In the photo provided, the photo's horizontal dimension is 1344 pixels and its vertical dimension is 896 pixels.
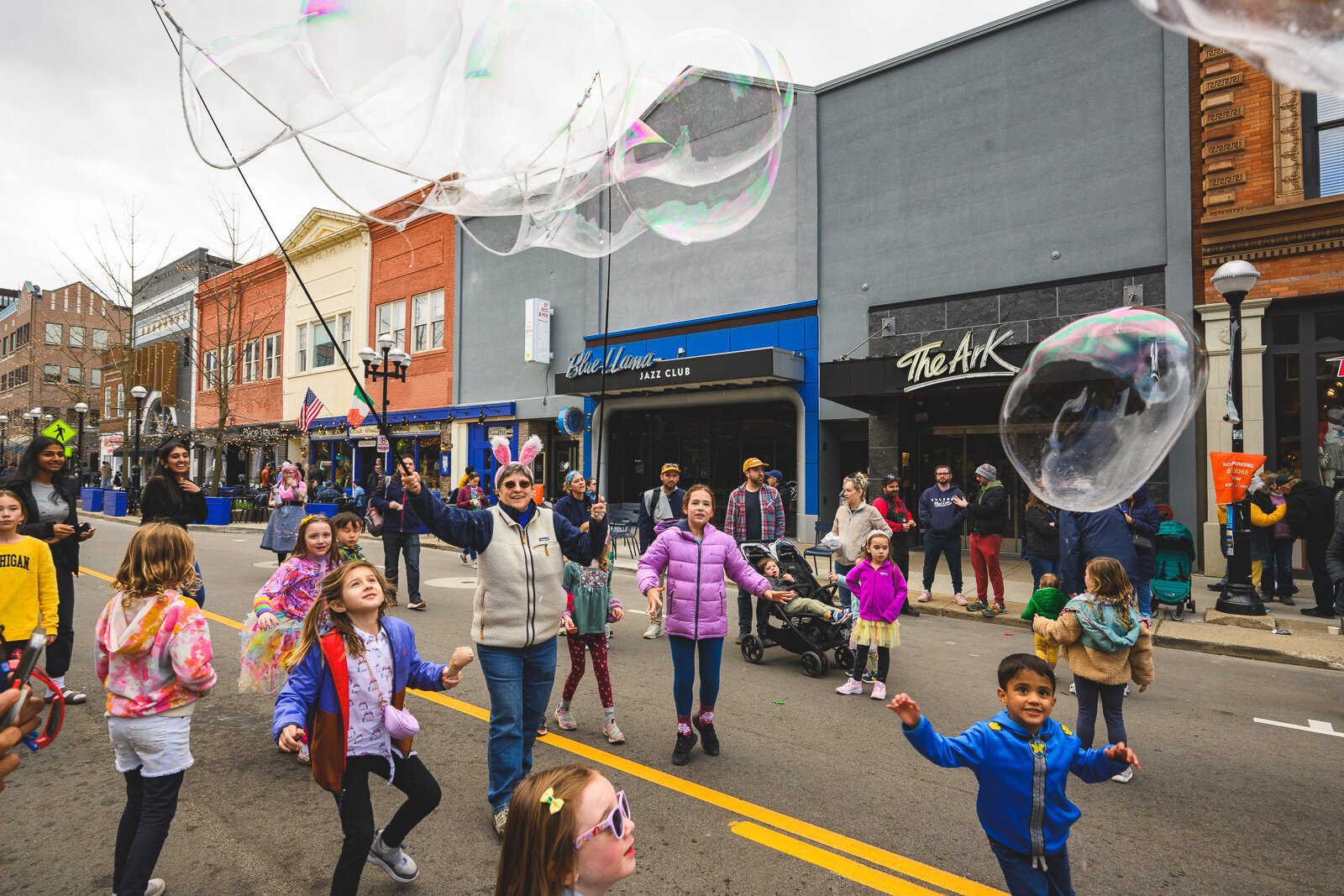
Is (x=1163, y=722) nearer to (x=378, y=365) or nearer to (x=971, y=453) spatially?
(x=971, y=453)

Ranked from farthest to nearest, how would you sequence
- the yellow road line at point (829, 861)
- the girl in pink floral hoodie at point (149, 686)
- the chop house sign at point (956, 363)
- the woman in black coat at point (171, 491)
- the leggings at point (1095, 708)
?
the chop house sign at point (956, 363)
the woman in black coat at point (171, 491)
the leggings at point (1095, 708)
the yellow road line at point (829, 861)
the girl in pink floral hoodie at point (149, 686)

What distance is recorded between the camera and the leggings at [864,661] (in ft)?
20.5

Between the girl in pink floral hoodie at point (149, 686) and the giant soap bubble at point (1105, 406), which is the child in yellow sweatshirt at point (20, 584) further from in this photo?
the giant soap bubble at point (1105, 406)

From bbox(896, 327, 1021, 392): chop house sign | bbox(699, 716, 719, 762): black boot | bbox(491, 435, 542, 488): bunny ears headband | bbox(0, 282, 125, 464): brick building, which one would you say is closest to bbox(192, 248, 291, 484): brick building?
bbox(896, 327, 1021, 392): chop house sign

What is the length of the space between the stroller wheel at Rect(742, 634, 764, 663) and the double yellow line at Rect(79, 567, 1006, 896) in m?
2.76

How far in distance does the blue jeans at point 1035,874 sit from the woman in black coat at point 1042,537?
21.8 feet

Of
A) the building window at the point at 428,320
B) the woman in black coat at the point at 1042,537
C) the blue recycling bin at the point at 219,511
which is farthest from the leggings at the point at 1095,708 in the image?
the building window at the point at 428,320

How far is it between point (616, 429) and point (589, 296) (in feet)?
13.1

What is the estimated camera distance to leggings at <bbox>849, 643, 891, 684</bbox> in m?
6.26

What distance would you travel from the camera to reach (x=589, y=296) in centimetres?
2184

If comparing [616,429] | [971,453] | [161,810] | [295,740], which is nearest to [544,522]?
[295,740]

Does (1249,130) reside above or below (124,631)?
above

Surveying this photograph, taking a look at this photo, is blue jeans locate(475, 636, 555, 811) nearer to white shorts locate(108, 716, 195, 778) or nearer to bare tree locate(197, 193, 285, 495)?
white shorts locate(108, 716, 195, 778)

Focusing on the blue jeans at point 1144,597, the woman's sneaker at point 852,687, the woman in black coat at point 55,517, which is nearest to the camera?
the woman in black coat at point 55,517
